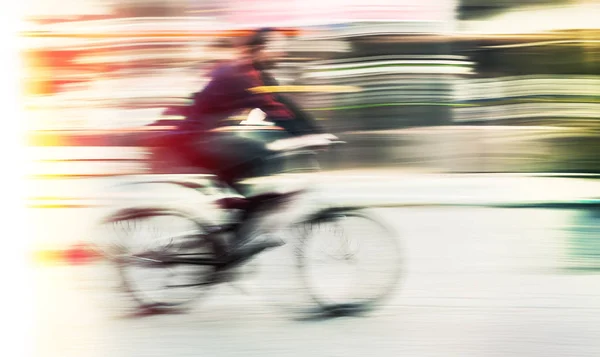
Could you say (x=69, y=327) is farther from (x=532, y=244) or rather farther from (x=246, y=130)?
(x=532, y=244)

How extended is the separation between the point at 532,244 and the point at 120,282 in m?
1.73

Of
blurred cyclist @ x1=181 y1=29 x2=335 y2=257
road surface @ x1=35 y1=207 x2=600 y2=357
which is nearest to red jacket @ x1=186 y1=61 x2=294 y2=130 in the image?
blurred cyclist @ x1=181 y1=29 x2=335 y2=257

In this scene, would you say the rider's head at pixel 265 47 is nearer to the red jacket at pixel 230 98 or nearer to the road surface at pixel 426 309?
the red jacket at pixel 230 98

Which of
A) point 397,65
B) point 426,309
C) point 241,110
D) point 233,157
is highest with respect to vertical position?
point 397,65

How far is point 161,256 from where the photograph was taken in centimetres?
209

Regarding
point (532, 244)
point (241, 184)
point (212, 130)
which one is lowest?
point (532, 244)

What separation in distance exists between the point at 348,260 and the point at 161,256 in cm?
80

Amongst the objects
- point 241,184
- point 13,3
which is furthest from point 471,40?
point 13,3

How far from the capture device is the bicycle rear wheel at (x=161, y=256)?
206 cm

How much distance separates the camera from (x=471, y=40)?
1.99m

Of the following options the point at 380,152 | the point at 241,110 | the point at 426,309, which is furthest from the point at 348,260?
the point at 241,110

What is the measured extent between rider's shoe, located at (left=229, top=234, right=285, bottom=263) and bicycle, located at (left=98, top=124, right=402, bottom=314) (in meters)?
0.02

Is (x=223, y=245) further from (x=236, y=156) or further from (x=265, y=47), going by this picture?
(x=265, y=47)

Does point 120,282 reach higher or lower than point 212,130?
lower
